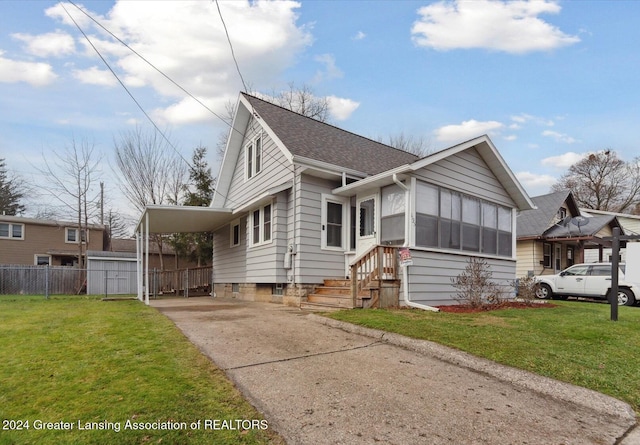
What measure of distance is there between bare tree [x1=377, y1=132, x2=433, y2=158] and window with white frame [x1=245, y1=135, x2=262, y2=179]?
20.0m

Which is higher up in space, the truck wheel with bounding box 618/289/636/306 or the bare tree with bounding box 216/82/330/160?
the bare tree with bounding box 216/82/330/160

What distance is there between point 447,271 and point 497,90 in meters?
6.57

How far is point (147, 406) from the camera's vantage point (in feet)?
9.27

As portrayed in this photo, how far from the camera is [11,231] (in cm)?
2536

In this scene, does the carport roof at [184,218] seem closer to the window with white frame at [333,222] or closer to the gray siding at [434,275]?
the window with white frame at [333,222]

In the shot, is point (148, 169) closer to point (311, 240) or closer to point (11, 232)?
point (11, 232)

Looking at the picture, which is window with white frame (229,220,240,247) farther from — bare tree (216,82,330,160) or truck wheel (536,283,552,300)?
bare tree (216,82,330,160)

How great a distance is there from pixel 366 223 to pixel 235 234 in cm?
591

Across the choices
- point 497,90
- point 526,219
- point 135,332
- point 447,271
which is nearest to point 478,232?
point 447,271

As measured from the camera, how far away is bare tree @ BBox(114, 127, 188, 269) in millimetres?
22438

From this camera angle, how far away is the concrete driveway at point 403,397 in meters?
2.66

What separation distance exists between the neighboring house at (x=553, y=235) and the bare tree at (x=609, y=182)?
55.8 ft

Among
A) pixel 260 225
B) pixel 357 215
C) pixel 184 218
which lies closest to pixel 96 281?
pixel 184 218

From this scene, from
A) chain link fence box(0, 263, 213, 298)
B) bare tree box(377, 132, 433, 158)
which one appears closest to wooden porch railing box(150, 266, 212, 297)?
chain link fence box(0, 263, 213, 298)
